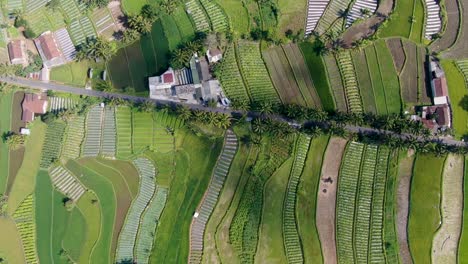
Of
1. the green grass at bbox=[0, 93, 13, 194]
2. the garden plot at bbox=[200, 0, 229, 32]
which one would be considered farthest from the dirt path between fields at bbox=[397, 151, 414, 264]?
the green grass at bbox=[0, 93, 13, 194]

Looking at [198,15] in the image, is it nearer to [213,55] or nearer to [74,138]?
[213,55]

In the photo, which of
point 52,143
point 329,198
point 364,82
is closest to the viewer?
point 329,198

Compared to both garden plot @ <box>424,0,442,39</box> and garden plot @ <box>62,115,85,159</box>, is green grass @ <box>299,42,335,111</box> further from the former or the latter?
garden plot @ <box>62,115,85,159</box>

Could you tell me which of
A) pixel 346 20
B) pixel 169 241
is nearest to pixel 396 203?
pixel 346 20

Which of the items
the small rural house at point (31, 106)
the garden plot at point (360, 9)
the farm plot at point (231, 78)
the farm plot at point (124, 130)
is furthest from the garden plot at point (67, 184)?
the garden plot at point (360, 9)

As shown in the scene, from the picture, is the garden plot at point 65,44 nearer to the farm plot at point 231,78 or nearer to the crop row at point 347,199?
the farm plot at point 231,78

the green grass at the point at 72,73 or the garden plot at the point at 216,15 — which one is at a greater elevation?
the garden plot at the point at 216,15

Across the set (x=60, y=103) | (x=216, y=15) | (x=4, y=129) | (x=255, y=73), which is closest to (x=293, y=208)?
(x=255, y=73)
